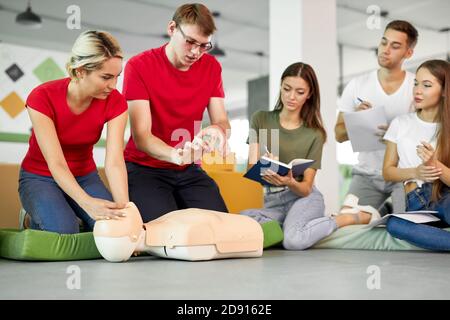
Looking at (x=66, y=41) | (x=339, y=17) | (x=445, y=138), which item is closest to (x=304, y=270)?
(x=445, y=138)

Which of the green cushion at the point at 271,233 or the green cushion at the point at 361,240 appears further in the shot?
the green cushion at the point at 361,240

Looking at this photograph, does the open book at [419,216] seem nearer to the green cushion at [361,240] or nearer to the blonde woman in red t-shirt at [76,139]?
the green cushion at [361,240]

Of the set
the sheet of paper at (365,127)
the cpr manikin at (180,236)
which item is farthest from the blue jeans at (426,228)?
the cpr manikin at (180,236)

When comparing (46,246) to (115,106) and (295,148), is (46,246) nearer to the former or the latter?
(115,106)

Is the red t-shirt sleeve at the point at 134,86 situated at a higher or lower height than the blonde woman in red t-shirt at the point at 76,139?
higher

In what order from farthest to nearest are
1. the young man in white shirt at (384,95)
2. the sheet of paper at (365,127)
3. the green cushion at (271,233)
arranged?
the young man in white shirt at (384,95) < the sheet of paper at (365,127) < the green cushion at (271,233)

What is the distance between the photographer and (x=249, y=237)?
2020 millimetres

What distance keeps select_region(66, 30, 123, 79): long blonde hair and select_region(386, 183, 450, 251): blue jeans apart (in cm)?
134

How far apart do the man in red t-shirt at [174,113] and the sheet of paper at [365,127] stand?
2.21ft

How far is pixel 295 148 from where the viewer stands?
256 cm

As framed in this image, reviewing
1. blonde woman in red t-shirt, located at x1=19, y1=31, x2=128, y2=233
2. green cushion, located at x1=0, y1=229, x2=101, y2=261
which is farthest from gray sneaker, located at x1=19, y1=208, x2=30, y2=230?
green cushion, located at x1=0, y1=229, x2=101, y2=261

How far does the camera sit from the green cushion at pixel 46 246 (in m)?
1.83

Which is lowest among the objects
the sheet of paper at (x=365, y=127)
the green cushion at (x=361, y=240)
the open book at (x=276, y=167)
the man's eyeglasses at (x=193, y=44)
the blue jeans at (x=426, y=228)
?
the green cushion at (x=361, y=240)
